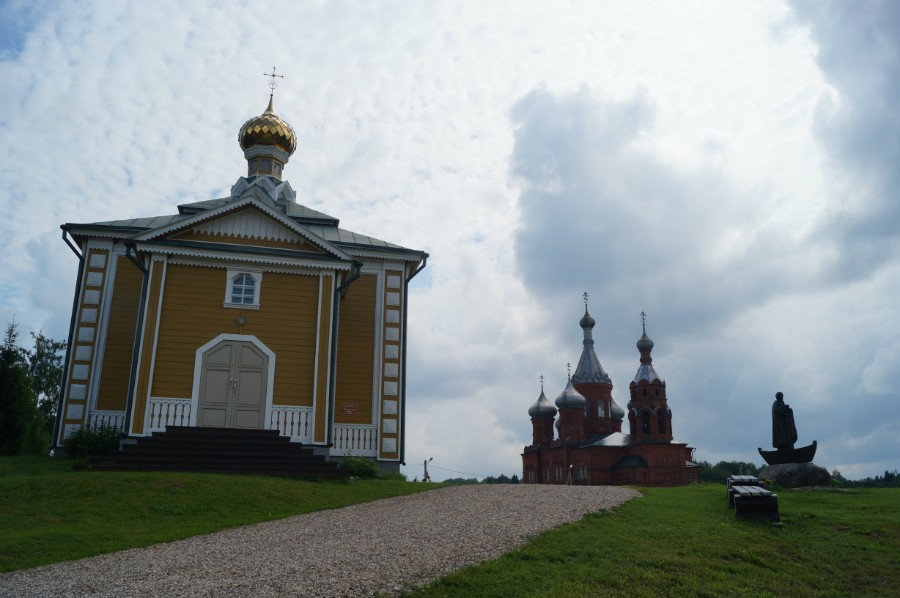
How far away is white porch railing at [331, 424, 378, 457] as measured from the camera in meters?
20.7

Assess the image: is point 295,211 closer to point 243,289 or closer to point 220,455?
point 243,289

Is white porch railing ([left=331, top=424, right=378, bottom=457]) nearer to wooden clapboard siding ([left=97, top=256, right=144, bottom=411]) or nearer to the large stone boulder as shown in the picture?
wooden clapboard siding ([left=97, top=256, right=144, bottom=411])

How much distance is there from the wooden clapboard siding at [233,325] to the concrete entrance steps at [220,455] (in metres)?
1.21

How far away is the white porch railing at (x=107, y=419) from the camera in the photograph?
19.7 meters

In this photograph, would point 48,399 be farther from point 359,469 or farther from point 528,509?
point 528,509

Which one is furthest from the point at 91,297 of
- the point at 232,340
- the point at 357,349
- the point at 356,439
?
the point at 356,439

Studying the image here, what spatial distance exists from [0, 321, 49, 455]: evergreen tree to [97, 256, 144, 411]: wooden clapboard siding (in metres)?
4.11

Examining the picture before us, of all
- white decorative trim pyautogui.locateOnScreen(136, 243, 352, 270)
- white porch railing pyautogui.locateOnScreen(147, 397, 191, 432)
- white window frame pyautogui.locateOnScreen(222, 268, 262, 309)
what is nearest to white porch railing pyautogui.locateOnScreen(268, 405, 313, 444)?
white porch railing pyautogui.locateOnScreen(147, 397, 191, 432)

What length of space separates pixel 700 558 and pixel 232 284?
45.4 feet

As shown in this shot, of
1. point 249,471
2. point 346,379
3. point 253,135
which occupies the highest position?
point 253,135

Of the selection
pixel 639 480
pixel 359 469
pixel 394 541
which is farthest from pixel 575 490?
pixel 639 480

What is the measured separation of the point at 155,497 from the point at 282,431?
547cm

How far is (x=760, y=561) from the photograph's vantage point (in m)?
9.21

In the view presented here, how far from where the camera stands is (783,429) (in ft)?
58.0
